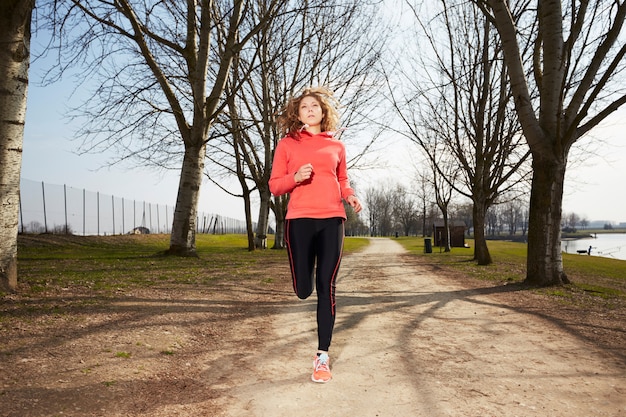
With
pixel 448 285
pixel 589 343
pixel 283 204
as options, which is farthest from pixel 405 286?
pixel 283 204

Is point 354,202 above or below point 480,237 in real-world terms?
above

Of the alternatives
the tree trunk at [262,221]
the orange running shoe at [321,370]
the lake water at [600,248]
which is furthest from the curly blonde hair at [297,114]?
the lake water at [600,248]

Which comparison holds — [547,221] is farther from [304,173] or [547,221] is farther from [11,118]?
[11,118]

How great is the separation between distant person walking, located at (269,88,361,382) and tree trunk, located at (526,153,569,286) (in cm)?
676

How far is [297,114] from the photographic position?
357cm

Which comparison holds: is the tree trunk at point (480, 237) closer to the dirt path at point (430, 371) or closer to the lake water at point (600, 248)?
the dirt path at point (430, 371)

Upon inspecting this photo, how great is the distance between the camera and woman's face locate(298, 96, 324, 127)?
3492 mm

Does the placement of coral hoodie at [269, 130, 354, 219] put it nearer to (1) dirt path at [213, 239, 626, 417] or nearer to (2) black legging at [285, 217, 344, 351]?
(2) black legging at [285, 217, 344, 351]

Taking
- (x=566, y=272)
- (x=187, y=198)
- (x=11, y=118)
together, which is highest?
(x=11, y=118)

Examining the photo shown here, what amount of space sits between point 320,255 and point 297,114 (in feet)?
4.00

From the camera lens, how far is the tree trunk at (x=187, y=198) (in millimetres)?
12070

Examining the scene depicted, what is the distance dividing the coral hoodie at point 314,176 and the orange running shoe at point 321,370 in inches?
43.7

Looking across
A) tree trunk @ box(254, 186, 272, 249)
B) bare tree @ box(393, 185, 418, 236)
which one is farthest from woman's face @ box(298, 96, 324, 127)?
bare tree @ box(393, 185, 418, 236)

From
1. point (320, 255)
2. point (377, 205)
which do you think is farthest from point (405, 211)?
point (320, 255)
